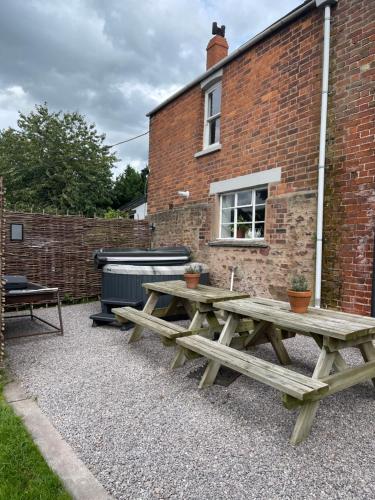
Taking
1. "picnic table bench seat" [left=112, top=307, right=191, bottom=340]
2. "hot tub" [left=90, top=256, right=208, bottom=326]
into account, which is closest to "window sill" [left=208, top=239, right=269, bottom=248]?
"hot tub" [left=90, top=256, right=208, bottom=326]

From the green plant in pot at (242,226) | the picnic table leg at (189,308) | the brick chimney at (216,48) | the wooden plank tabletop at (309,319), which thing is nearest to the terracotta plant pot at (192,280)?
the picnic table leg at (189,308)

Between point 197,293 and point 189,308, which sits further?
point 189,308

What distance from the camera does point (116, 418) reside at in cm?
253

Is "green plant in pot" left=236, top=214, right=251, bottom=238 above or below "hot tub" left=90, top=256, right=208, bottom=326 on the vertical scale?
above

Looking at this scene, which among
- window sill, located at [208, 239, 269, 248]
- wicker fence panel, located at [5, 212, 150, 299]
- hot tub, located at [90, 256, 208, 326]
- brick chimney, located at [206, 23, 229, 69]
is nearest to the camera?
hot tub, located at [90, 256, 208, 326]

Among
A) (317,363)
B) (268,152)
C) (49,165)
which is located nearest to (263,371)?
(317,363)

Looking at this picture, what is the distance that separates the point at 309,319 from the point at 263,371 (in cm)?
Answer: 66

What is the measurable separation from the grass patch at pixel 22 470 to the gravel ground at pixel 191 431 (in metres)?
0.23

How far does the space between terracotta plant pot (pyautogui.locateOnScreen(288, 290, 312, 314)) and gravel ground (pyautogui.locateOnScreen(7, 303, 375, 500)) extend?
79cm

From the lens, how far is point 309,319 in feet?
8.86

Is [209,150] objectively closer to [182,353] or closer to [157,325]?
[157,325]

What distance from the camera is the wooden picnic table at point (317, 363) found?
2119 millimetres

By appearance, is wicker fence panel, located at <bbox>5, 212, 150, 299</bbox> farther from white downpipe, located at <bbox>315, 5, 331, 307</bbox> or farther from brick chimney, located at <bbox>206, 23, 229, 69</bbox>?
white downpipe, located at <bbox>315, 5, 331, 307</bbox>

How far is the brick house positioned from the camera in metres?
4.52
